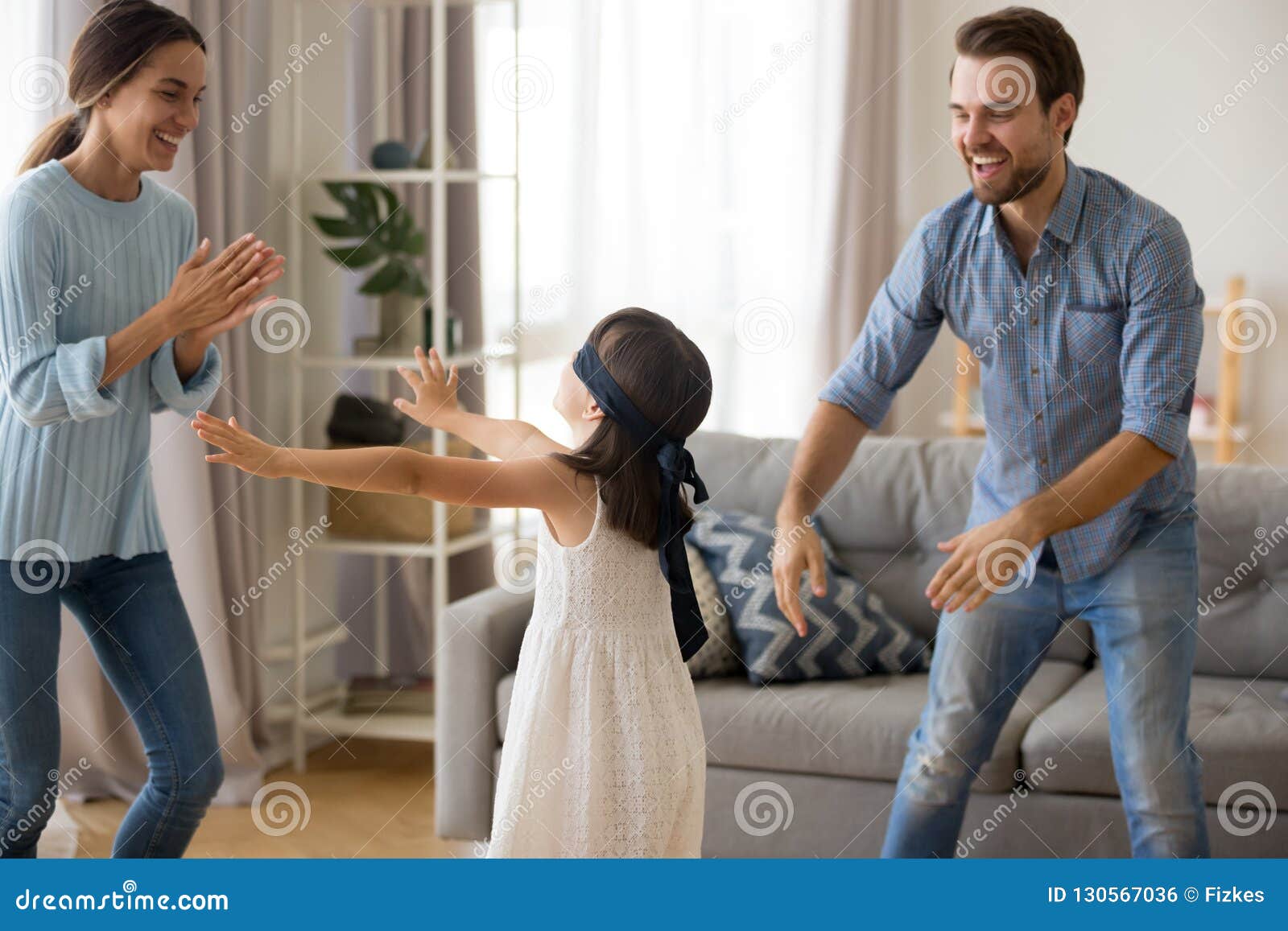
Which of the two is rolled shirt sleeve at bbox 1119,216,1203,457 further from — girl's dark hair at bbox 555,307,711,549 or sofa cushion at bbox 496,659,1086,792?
sofa cushion at bbox 496,659,1086,792

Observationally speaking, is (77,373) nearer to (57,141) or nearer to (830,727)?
(57,141)

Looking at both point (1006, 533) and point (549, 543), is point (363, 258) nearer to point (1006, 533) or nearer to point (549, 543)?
point (549, 543)

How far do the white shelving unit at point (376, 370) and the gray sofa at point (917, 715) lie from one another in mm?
563

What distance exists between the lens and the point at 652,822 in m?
1.52

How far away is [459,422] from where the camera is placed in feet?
5.42

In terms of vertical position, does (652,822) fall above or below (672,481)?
below

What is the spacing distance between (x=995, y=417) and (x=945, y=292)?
0.62 ft

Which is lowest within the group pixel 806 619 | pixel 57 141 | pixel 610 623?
pixel 806 619

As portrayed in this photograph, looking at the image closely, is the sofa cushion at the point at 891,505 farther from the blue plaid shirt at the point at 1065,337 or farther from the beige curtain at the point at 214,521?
the beige curtain at the point at 214,521

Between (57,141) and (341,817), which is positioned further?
(341,817)

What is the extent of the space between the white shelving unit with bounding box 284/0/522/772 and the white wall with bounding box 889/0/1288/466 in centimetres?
175

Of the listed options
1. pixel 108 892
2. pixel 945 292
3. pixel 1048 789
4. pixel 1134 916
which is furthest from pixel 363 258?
pixel 1134 916

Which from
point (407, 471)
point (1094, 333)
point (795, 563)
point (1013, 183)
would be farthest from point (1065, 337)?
point (407, 471)

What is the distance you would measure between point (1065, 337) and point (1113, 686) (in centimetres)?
47
